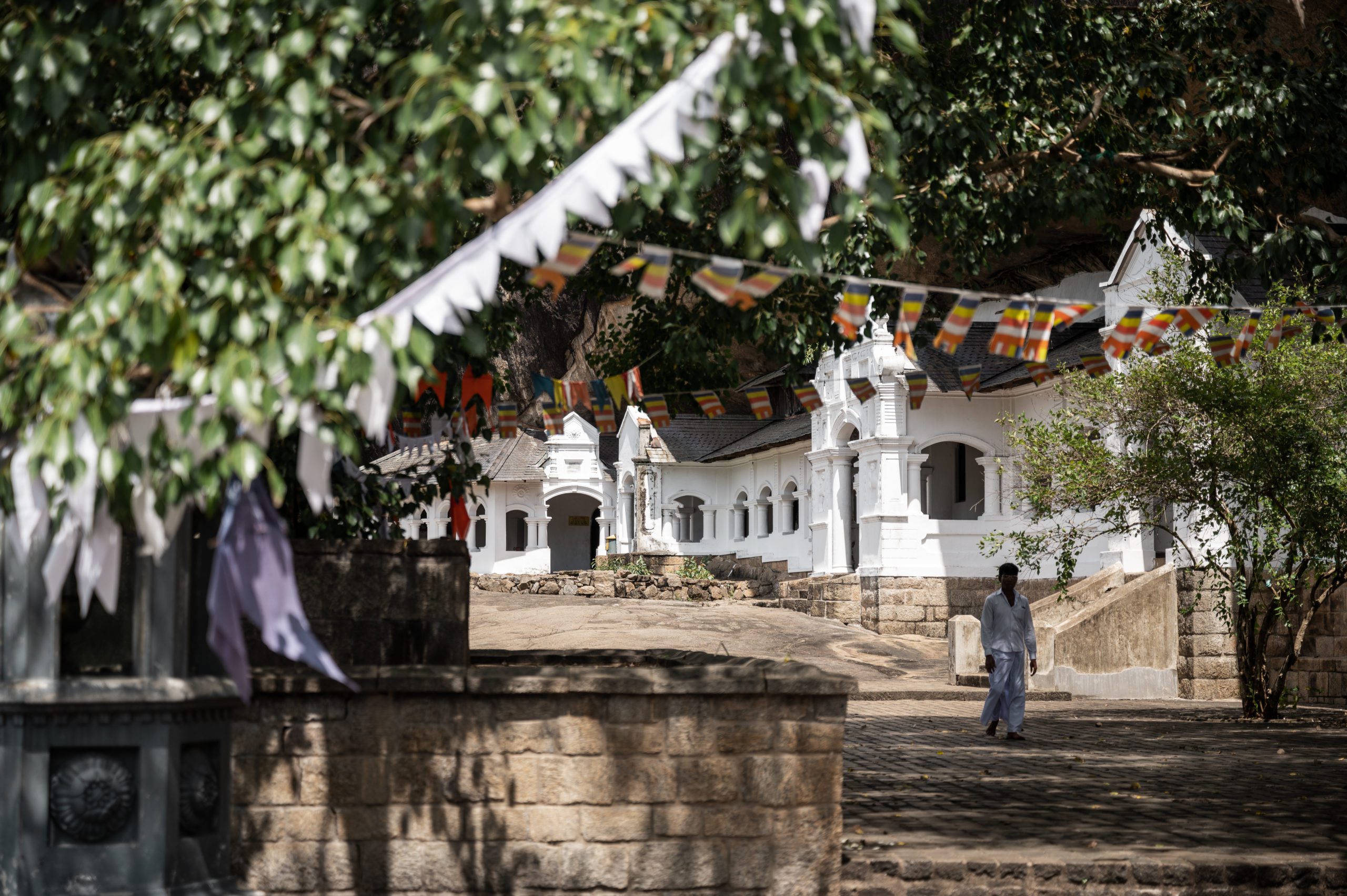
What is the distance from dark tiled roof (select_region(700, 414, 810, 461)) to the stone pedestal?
32.6 meters

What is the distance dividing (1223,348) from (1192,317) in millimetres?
1540

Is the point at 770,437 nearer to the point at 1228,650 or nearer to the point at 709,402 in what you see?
the point at 1228,650

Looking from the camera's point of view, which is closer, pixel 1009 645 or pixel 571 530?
pixel 1009 645

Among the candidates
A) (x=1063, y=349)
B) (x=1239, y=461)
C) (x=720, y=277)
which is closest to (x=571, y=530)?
(x=1063, y=349)

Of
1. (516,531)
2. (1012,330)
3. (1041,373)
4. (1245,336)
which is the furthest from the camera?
(516,531)

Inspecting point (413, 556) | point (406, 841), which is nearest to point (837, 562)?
point (413, 556)

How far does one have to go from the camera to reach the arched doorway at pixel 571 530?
189ft

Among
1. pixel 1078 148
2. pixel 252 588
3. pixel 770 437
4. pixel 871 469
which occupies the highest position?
pixel 770 437

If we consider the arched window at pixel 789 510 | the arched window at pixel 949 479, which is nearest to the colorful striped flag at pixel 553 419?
the arched window at pixel 949 479

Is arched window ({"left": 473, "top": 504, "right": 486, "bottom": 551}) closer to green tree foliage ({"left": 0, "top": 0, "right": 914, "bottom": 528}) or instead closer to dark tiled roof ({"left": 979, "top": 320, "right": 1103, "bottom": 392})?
dark tiled roof ({"left": 979, "top": 320, "right": 1103, "bottom": 392})

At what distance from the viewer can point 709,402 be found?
1362cm

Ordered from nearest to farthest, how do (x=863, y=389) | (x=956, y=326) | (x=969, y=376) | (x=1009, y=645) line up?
(x=956, y=326) → (x=969, y=376) → (x=863, y=389) → (x=1009, y=645)

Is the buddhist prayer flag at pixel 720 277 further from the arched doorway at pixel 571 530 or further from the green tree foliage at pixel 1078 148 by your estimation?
the arched doorway at pixel 571 530

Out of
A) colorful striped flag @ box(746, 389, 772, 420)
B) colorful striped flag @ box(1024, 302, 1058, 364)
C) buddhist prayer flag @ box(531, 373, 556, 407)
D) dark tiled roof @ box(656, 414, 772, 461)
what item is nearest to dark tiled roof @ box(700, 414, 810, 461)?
dark tiled roof @ box(656, 414, 772, 461)
